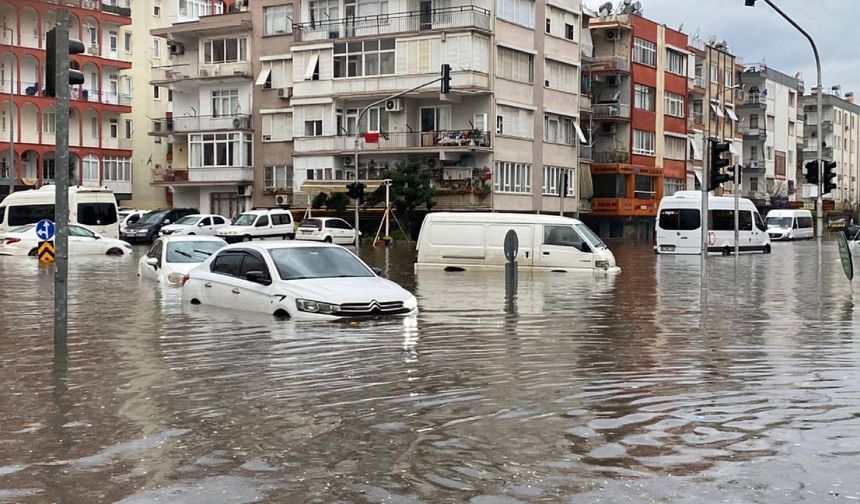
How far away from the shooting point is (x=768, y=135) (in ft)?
341

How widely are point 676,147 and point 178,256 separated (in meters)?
61.6

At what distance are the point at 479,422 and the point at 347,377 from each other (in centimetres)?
288

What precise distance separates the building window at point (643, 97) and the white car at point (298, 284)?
59448 millimetres

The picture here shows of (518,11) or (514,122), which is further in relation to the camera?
(518,11)

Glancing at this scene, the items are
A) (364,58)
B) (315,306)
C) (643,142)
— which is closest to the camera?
(315,306)

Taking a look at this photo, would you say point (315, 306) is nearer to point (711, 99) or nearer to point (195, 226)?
point (195, 226)

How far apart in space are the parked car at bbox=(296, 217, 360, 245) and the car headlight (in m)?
37.5

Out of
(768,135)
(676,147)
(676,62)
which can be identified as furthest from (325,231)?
(768,135)

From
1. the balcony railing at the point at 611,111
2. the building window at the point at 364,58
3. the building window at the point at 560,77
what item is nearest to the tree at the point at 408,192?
the building window at the point at 364,58

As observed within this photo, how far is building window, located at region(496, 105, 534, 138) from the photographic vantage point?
61656 mm

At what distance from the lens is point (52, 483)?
6871 millimetres

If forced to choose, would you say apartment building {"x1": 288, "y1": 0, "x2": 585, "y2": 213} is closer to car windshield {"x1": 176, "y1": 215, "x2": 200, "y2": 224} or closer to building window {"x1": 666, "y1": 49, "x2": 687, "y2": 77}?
car windshield {"x1": 176, "y1": 215, "x2": 200, "y2": 224}

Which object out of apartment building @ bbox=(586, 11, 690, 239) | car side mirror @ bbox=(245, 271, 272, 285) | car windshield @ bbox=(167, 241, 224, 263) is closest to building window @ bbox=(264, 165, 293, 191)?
apartment building @ bbox=(586, 11, 690, 239)

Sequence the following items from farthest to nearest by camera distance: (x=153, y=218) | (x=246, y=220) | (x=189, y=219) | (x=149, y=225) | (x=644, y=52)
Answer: (x=644, y=52), (x=153, y=218), (x=149, y=225), (x=189, y=219), (x=246, y=220)
